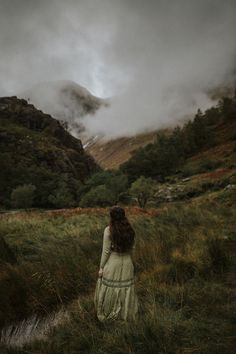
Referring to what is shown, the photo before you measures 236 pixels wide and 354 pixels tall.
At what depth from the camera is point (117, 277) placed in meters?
4.06

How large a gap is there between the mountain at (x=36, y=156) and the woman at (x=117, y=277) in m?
60.3

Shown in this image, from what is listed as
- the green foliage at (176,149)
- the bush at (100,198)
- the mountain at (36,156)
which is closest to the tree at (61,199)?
the mountain at (36,156)

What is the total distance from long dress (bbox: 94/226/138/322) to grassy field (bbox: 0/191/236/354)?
155mm

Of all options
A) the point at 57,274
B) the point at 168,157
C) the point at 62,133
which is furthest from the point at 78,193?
the point at 57,274

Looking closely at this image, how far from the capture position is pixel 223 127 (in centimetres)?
8538

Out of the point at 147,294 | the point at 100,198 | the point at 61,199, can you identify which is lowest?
the point at 147,294

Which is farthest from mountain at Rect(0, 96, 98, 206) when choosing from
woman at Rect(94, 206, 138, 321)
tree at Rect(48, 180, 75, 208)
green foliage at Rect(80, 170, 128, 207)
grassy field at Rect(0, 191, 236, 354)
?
woman at Rect(94, 206, 138, 321)

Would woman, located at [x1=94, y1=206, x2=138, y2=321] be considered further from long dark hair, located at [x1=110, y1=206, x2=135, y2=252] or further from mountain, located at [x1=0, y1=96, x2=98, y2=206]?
A: mountain, located at [x1=0, y1=96, x2=98, y2=206]

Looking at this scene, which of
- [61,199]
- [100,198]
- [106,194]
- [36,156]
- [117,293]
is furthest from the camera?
[36,156]

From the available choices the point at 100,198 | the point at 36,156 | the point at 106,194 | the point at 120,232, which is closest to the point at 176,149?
the point at 106,194

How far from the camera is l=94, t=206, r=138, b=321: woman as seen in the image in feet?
13.2

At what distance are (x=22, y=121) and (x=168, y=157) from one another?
65415 mm

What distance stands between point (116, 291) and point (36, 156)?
86.9 metres

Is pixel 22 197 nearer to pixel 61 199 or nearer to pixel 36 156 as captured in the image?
pixel 61 199
